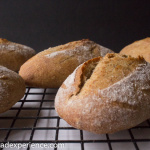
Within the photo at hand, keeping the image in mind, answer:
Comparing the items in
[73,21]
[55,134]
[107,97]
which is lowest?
[73,21]

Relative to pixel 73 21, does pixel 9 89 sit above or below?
above

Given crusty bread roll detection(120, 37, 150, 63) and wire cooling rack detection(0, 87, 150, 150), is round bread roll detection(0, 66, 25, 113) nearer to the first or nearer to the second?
wire cooling rack detection(0, 87, 150, 150)

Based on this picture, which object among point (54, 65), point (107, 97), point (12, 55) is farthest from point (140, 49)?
point (12, 55)

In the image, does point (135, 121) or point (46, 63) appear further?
point (46, 63)

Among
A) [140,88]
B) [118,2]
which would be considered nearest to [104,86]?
[140,88]

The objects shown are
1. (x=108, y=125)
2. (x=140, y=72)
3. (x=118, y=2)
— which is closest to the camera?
(x=108, y=125)

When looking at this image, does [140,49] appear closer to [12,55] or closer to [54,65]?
[54,65]

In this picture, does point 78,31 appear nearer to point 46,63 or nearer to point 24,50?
point 24,50

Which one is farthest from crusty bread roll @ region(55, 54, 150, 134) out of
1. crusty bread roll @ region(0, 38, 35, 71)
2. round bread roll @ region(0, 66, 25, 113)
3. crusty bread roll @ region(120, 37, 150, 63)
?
crusty bread roll @ region(0, 38, 35, 71)
